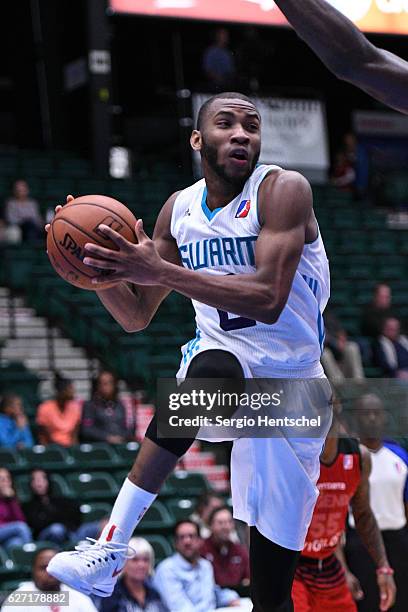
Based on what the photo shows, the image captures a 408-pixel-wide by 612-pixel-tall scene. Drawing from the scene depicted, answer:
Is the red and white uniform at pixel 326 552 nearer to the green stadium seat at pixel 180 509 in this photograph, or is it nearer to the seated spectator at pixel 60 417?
the green stadium seat at pixel 180 509

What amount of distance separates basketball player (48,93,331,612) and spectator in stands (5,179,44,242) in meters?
9.85

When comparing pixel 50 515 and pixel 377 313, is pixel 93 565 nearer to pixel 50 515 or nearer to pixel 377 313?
pixel 50 515

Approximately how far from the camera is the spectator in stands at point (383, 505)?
657 cm

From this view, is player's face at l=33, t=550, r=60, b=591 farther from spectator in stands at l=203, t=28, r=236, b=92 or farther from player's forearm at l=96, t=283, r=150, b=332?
spectator in stands at l=203, t=28, r=236, b=92

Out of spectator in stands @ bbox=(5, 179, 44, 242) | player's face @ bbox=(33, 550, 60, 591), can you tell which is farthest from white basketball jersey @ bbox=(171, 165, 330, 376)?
spectator in stands @ bbox=(5, 179, 44, 242)

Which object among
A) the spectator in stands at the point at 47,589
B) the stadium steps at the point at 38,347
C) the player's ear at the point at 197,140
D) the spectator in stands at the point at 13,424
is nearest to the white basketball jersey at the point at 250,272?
the player's ear at the point at 197,140

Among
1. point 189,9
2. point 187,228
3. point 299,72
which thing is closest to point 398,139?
point 299,72

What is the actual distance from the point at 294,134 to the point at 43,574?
12.9 meters

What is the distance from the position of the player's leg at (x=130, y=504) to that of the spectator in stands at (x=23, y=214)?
10.0 m

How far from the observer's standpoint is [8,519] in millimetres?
8859

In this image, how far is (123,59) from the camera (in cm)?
2233

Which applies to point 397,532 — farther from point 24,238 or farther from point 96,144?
point 96,144

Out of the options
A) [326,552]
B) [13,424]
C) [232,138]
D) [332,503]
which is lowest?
[13,424]

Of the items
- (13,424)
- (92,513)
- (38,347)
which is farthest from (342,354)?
(92,513)
